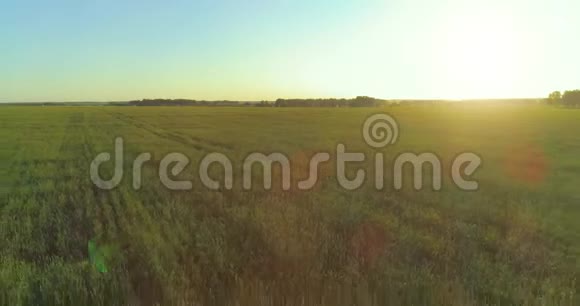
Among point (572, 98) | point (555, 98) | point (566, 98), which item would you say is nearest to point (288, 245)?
point (572, 98)

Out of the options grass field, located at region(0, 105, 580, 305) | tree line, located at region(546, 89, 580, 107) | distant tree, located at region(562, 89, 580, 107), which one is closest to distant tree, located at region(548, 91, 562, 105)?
tree line, located at region(546, 89, 580, 107)

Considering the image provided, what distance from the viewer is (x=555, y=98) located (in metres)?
126

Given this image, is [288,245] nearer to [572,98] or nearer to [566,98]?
[572,98]

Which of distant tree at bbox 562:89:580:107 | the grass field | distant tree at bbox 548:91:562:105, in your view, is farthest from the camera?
distant tree at bbox 548:91:562:105

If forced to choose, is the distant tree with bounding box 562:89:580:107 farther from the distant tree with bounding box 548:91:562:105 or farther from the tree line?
the distant tree with bounding box 548:91:562:105

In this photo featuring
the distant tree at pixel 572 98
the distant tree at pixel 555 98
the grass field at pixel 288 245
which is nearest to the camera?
the grass field at pixel 288 245

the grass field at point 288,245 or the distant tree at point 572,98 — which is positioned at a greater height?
the distant tree at point 572,98

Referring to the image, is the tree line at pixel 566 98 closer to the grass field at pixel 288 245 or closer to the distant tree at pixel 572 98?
the distant tree at pixel 572 98

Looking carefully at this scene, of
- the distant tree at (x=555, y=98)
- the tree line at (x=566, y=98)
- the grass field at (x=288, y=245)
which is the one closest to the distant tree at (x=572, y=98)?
the tree line at (x=566, y=98)

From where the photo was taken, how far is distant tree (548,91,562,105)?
12410 centimetres

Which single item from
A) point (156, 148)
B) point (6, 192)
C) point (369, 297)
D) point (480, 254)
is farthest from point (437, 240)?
point (156, 148)

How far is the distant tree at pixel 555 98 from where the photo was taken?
12410 cm

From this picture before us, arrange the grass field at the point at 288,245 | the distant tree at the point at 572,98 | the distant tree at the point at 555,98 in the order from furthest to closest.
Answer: the distant tree at the point at 555,98 < the distant tree at the point at 572,98 < the grass field at the point at 288,245

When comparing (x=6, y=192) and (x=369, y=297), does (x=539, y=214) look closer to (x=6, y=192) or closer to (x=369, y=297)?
(x=369, y=297)
